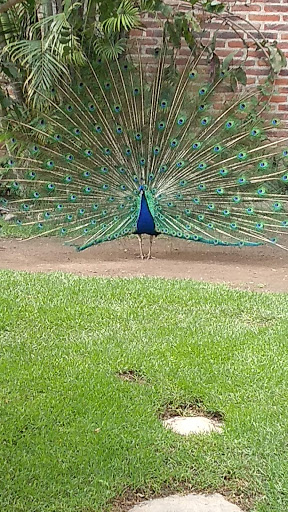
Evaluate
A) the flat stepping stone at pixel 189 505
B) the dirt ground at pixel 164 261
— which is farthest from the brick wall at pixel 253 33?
the flat stepping stone at pixel 189 505

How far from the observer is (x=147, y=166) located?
6328mm

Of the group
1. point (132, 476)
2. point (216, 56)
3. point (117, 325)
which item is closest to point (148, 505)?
point (132, 476)

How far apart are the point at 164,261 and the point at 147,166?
0.84 m

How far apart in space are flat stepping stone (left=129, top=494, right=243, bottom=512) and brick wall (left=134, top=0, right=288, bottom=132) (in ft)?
19.6

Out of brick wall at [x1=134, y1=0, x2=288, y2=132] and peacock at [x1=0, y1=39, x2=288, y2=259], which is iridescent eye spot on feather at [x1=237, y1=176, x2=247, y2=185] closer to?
peacock at [x1=0, y1=39, x2=288, y2=259]

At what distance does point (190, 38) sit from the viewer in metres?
6.41

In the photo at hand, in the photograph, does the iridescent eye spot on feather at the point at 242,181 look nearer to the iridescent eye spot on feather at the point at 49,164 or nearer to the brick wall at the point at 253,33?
the iridescent eye spot on feather at the point at 49,164

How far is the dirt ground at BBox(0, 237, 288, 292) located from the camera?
5750 millimetres

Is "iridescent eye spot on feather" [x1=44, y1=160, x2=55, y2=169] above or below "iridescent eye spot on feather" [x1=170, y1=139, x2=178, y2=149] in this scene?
below

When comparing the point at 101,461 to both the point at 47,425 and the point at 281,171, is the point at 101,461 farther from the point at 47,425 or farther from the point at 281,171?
the point at 281,171

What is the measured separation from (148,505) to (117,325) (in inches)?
70.8

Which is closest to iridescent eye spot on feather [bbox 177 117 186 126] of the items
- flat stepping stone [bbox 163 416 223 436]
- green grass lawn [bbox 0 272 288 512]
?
green grass lawn [bbox 0 272 288 512]

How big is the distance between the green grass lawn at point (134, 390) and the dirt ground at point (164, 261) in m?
0.59

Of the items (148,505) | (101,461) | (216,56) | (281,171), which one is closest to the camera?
(148,505)
